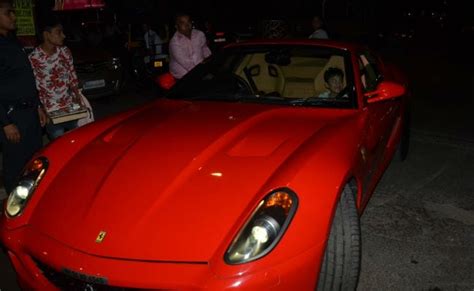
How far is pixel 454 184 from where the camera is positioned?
179 inches

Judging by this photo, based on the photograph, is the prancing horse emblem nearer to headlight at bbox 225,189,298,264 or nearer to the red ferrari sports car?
the red ferrari sports car

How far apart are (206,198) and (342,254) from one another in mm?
747

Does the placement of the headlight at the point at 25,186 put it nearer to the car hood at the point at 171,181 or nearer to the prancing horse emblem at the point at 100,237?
the car hood at the point at 171,181

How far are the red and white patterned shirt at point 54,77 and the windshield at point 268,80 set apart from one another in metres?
1.10

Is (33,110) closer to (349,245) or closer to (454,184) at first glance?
(349,245)

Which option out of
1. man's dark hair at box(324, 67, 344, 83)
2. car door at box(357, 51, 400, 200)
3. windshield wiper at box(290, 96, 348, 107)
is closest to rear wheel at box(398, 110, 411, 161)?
car door at box(357, 51, 400, 200)

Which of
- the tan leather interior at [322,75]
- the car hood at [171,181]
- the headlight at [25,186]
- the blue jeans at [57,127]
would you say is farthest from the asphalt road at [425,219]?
the blue jeans at [57,127]

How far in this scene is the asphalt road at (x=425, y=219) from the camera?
2994 mm

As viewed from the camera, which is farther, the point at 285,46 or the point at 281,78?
the point at 281,78

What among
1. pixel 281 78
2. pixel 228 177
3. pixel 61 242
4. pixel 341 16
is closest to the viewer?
pixel 61 242

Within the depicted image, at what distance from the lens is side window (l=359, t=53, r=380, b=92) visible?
390 cm

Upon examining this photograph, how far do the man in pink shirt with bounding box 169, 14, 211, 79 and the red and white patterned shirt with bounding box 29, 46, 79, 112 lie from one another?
1821 millimetres

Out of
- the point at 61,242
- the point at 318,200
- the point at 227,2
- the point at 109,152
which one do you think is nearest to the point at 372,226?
the point at 318,200

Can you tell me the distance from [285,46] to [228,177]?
1.81 m
